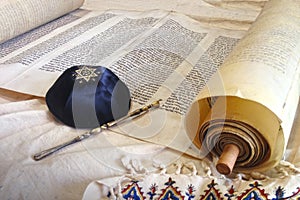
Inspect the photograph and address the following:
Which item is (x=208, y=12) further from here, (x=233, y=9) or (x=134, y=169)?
(x=134, y=169)

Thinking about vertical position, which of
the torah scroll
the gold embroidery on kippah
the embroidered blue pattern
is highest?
the torah scroll

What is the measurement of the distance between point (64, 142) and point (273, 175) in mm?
250

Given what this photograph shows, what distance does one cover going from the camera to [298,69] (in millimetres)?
515

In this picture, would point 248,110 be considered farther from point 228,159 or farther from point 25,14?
point 25,14

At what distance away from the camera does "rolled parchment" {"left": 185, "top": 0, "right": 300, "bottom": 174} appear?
0.41 meters

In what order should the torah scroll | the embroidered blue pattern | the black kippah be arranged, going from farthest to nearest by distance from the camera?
the torah scroll < the black kippah < the embroidered blue pattern

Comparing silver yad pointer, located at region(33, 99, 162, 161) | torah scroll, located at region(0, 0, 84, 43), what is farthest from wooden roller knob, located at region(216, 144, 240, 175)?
torah scroll, located at region(0, 0, 84, 43)

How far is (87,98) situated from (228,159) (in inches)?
8.0

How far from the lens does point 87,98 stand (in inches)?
20.0

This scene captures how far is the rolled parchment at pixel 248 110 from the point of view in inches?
16.2

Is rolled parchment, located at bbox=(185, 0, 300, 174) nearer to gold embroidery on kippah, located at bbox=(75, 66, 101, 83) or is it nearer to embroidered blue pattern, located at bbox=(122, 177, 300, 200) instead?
embroidered blue pattern, located at bbox=(122, 177, 300, 200)

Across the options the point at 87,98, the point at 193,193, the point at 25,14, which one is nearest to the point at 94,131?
the point at 87,98

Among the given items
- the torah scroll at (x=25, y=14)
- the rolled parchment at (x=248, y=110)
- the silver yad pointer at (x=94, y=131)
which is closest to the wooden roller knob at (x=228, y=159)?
the rolled parchment at (x=248, y=110)

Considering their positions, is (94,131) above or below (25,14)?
below
